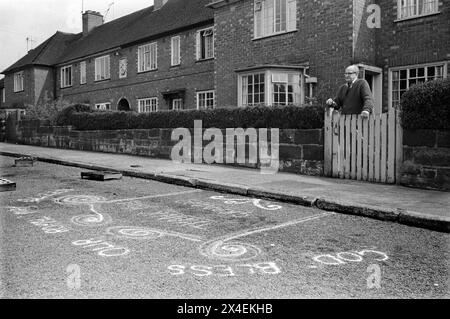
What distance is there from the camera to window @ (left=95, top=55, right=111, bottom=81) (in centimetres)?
2795

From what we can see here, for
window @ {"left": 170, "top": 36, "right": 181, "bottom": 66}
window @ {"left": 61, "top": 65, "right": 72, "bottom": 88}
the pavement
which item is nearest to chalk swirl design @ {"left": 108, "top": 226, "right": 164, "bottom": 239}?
the pavement

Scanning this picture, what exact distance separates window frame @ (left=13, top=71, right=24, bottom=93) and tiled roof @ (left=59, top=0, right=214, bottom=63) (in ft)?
14.6

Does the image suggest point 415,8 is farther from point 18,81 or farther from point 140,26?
point 18,81

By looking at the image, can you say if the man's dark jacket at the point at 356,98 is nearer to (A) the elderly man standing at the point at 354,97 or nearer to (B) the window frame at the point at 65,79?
(A) the elderly man standing at the point at 354,97

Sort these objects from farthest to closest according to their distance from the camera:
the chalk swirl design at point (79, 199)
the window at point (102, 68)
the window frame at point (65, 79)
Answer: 1. the window frame at point (65, 79)
2. the window at point (102, 68)
3. the chalk swirl design at point (79, 199)

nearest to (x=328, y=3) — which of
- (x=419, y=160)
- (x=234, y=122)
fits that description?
(x=234, y=122)

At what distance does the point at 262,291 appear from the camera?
3.06m

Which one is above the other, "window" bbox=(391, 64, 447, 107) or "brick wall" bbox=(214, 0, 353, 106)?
"brick wall" bbox=(214, 0, 353, 106)

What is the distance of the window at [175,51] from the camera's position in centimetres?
2258

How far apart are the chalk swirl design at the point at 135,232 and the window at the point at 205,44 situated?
16.6 m

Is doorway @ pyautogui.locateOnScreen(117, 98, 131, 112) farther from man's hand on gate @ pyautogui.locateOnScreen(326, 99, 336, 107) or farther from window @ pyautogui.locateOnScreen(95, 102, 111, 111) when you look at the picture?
man's hand on gate @ pyautogui.locateOnScreen(326, 99, 336, 107)

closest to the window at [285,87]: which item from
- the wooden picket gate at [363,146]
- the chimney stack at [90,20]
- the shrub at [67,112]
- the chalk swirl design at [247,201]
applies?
the wooden picket gate at [363,146]
